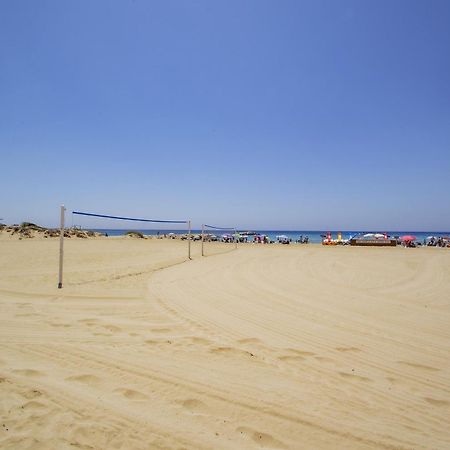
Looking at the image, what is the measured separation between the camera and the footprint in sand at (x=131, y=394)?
2.31 m

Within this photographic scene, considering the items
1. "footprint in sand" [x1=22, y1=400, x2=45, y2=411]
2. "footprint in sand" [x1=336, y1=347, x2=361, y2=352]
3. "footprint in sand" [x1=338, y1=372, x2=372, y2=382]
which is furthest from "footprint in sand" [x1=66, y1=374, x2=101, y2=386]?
"footprint in sand" [x1=336, y1=347, x2=361, y2=352]

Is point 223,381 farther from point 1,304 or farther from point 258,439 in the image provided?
point 1,304

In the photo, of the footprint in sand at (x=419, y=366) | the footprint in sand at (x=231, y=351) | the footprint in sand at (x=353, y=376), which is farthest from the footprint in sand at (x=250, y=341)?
the footprint in sand at (x=419, y=366)

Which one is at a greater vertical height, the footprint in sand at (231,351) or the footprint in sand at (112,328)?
the footprint in sand at (112,328)

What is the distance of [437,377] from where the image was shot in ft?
9.13

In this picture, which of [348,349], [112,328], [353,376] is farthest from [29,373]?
[348,349]

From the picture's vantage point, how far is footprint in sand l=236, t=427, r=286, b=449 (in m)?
1.85

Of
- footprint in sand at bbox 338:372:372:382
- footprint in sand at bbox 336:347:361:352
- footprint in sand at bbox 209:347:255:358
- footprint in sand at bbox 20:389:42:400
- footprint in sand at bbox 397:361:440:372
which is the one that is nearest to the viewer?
footprint in sand at bbox 20:389:42:400

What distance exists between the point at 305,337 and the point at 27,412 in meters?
2.84

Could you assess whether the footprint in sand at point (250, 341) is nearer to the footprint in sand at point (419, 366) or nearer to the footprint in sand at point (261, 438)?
the footprint in sand at point (419, 366)

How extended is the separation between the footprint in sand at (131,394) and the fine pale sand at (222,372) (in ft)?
0.05

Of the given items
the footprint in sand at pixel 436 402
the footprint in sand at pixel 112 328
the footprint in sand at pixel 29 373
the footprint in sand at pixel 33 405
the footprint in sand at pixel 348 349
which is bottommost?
the footprint in sand at pixel 436 402

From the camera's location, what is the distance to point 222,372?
2.77 metres

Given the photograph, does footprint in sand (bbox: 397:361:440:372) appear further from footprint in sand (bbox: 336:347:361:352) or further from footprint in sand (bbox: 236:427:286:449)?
footprint in sand (bbox: 236:427:286:449)
